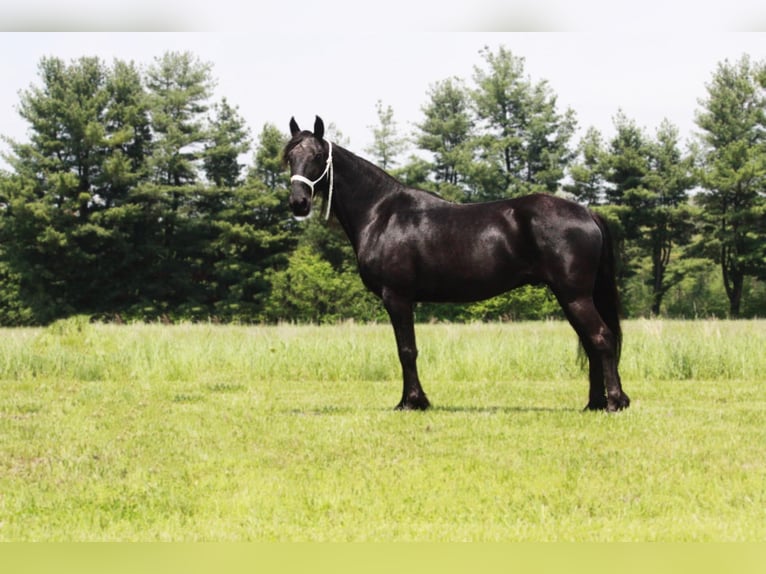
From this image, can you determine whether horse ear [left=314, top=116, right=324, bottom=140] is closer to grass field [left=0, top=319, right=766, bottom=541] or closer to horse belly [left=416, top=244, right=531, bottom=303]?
horse belly [left=416, top=244, right=531, bottom=303]

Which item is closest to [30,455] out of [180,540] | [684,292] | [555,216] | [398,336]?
[180,540]

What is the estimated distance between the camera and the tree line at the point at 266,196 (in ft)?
137

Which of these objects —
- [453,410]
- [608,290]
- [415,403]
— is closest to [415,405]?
[415,403]

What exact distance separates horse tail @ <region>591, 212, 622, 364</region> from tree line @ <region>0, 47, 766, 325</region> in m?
30.0

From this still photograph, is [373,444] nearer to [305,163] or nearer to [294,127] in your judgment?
[305,163]

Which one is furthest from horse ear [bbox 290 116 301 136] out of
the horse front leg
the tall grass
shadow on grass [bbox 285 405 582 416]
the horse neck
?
the tall grass

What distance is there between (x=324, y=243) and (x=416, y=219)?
117 feet

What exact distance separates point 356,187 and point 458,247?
131 cm

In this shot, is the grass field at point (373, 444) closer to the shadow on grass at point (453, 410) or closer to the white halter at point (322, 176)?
the shadow on grass at point (453, 410)

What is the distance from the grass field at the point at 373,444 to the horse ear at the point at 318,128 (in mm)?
2846

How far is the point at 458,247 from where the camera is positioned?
28.3ft

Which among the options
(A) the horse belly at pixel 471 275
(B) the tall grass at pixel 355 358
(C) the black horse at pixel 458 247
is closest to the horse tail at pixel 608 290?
(C) the black horse at pixel 458 247

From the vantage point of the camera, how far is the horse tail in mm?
8758

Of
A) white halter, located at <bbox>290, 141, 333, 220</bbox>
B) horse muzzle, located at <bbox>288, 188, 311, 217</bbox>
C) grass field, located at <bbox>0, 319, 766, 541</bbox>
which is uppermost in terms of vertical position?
white halter, located at <bbox>290, 141, 333, 220</bbox>
